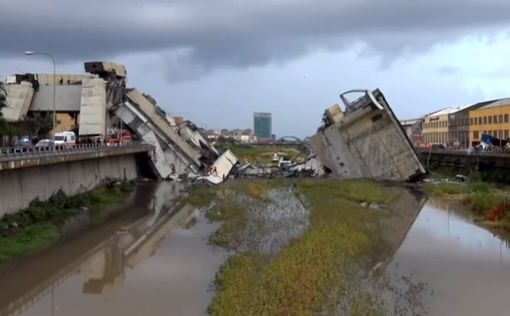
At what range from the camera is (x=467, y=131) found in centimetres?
10188

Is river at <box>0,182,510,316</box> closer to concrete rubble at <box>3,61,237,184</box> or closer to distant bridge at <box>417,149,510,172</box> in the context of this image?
distant bridge at <box>417,149,510,172</box>

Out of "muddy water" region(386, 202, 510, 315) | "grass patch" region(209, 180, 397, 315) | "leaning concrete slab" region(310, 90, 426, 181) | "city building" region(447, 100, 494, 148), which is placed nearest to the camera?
"grass patch" region(209, 180, 397, 315)

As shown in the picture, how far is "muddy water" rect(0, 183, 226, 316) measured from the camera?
16.8m

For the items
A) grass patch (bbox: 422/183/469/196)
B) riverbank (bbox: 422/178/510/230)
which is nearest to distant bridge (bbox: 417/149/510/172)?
riverbank (bbox: 422/178/510/230)

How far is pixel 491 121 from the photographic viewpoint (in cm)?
8919

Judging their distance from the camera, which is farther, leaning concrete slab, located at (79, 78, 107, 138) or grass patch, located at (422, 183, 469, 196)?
leaning concrete slab, located at (79, 78, 107, 138)

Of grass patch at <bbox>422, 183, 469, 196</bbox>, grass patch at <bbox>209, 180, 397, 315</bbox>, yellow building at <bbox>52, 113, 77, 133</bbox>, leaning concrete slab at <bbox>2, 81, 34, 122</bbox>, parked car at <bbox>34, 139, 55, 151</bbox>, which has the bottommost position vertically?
grass patch at <bbox>422, 183, 469, 196</bbox>

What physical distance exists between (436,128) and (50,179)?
4100 inches

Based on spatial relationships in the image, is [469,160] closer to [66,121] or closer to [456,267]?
[66,121]

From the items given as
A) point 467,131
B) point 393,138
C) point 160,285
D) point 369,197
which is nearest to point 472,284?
point 160,285

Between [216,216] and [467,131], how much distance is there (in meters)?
76.8

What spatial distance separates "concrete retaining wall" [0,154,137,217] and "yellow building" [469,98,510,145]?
170 feet

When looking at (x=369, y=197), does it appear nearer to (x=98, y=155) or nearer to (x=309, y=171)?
(x=98, y=155)

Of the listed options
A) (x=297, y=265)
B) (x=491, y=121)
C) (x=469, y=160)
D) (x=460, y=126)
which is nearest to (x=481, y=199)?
(x=297, y=265)
